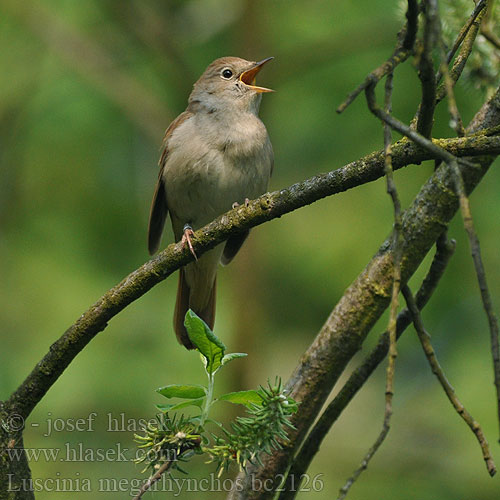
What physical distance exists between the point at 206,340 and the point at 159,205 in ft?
11.2

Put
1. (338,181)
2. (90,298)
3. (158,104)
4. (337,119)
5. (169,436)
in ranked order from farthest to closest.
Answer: (158,104) < (337,119) < (90,298) < (338,181) < (169,436)

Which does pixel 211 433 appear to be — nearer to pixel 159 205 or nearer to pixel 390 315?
pixel 390 315

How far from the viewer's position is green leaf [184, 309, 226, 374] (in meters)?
1.84

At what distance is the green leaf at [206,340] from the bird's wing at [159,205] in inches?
119

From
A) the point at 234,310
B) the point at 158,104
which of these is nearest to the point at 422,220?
the point at 234,310

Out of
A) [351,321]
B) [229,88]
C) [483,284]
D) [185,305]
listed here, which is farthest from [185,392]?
[229,88]

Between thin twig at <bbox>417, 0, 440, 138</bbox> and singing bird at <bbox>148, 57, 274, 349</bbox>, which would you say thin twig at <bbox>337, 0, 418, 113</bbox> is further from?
singing bird at <bbox>148, 57, 274, 349</bbox>

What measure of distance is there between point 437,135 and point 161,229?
207 cm

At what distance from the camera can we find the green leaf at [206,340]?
72.4 inches

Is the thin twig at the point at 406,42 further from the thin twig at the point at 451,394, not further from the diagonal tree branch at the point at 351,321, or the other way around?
the diagonal tree branch at the point at 351,321

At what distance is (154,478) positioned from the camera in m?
1.76

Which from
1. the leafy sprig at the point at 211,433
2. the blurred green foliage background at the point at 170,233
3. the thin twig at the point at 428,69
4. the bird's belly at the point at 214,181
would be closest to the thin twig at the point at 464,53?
the thin twig at the point at 428,69

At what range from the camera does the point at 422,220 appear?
2496mm

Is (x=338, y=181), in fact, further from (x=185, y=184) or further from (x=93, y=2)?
(x=93, y=2)
